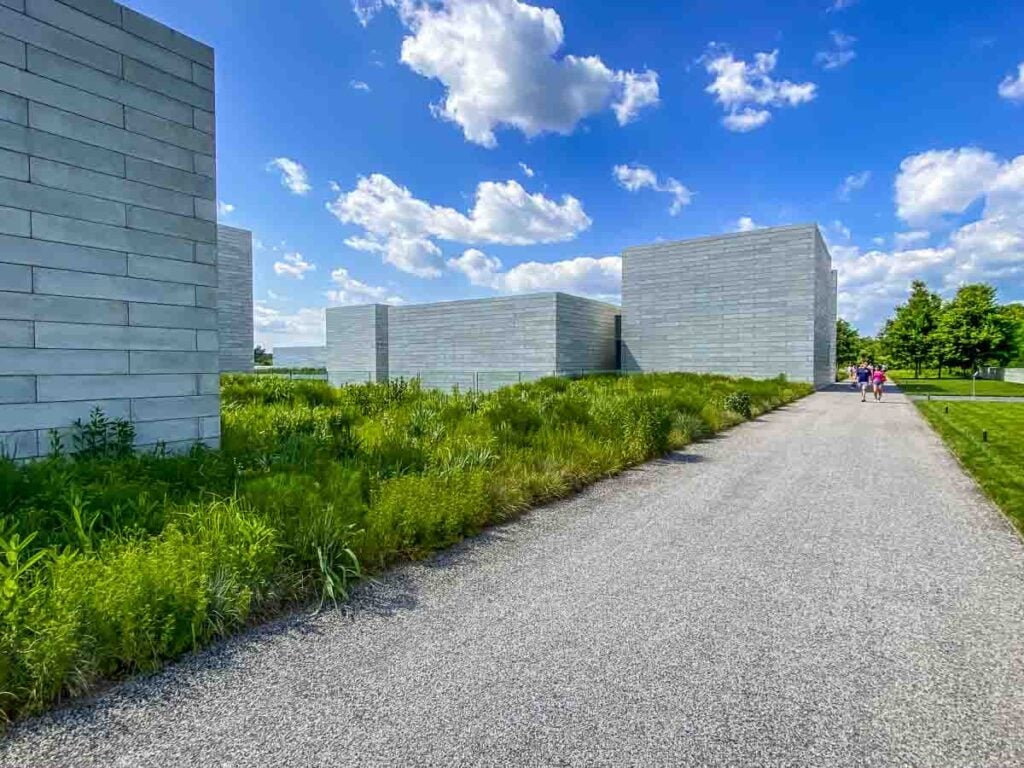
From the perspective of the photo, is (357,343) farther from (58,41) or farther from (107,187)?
(58,41)

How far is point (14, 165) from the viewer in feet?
15.0

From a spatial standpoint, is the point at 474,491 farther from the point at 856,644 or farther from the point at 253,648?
the point at 856,644

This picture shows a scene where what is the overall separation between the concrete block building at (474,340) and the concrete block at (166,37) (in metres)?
19.5

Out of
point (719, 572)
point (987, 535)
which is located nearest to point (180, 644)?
point (719, 572)

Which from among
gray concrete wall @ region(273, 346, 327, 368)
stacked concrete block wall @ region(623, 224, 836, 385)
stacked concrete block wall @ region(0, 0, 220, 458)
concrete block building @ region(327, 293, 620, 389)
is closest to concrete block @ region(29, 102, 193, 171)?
stacked concrete block wall @ region(0, 0, 220, 458)

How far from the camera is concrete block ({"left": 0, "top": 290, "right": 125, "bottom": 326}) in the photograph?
4605 millimetres

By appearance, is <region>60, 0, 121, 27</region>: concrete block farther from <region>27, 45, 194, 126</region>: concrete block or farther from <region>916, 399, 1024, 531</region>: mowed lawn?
<region>916, 399, 1024, 531</region>: mowed lawn

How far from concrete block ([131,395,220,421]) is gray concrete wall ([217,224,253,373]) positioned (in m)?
23.7

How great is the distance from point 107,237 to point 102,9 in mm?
2339

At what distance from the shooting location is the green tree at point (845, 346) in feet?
183

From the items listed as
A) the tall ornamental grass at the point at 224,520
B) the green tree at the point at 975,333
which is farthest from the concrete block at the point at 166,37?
the green tree at the point at 975,333

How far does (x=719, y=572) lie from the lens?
12.7 feet

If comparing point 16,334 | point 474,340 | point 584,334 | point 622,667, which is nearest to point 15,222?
point 16,334

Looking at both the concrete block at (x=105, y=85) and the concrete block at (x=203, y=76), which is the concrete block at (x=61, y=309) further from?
the concrete block at (x=203, y=76)
